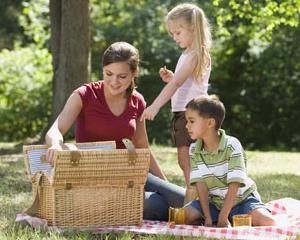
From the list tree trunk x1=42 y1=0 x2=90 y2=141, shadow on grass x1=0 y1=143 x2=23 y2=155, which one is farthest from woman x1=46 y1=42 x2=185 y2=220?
shadow on grass x1=0 y1=143 x2=23 y2=155

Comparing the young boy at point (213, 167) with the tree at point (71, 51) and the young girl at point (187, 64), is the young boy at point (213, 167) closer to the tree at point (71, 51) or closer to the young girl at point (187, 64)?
the young girl at point (187, 64)

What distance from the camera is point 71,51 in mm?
8828

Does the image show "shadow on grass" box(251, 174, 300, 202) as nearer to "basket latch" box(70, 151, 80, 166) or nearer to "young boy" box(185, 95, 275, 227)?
"young boy" box(185, 95, 275, 227)

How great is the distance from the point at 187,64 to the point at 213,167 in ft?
3.13

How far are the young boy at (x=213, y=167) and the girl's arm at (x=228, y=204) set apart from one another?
17 millimetres

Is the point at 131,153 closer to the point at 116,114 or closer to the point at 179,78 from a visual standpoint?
the point at 116,114

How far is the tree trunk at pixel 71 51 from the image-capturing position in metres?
8.70

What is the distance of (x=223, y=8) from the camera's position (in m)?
10.8

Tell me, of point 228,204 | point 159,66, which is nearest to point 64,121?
point 228,204

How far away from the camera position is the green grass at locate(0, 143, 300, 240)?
3.68 m

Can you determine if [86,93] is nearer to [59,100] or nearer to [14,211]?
[14,211]

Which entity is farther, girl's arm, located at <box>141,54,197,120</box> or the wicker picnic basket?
girl's arm, located at <box>141,54,197,120</box>

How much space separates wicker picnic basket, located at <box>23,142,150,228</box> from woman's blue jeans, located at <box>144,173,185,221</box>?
28 centimetres

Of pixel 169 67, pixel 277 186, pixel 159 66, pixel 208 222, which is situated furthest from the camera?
pixel 159 66
